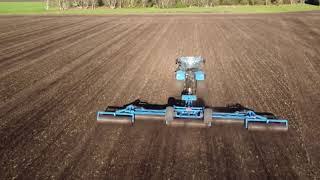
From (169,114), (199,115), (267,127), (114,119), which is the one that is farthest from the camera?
(114,119)

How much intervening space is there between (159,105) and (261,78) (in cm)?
526

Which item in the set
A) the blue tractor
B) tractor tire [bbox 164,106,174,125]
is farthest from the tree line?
tractor tire [bbox 164,106,174,125]

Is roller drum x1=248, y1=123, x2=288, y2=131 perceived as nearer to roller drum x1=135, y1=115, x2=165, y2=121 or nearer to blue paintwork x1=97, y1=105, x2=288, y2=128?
blue paintwork x1=97, y1=105, x2=288, y2=128

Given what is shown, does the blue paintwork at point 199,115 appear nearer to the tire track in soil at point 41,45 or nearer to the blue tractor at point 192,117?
the blue tractor at point 192,117

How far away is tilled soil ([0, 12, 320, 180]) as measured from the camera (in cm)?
731

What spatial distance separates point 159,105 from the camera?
10859 millimetres

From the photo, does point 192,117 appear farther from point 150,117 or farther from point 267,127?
point 267,127

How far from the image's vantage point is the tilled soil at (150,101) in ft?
24.0

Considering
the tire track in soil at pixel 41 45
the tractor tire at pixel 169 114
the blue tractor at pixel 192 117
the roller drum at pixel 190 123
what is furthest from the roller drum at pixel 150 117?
the tire track in soil at pixel 41 45

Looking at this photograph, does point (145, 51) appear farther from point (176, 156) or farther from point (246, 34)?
point (176, 156)

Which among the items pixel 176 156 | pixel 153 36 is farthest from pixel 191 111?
pixel 153 36

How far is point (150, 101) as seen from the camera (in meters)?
11.2

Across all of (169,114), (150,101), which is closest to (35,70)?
(150,101)

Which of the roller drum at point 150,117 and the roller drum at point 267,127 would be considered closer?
the roller drum at point 267,127
